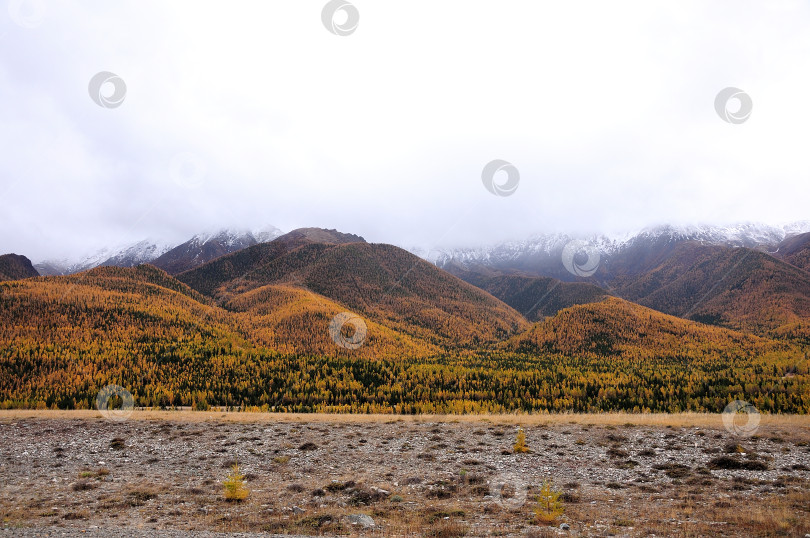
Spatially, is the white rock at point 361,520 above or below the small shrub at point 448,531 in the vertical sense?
below

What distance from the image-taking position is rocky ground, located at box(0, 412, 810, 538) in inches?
792

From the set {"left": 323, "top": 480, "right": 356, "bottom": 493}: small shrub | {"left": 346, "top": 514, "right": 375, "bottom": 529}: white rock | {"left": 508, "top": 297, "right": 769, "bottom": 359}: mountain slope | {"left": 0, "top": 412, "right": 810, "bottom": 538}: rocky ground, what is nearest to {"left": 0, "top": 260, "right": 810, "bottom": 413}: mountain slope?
{"left": 508, "top": 297, "right": 769, "bottom": 359}: mountain slope

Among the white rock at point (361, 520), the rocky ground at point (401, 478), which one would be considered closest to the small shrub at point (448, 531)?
the rocky ground at point (401, 478)

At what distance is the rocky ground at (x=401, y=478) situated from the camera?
20.1 m

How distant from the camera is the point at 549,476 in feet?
101

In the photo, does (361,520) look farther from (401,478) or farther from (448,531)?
(401,478)

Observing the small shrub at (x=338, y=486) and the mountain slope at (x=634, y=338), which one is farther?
the mountain slope at (x=634, y=338)

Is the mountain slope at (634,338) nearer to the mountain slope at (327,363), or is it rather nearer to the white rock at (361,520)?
the mountain slope at (327,363)

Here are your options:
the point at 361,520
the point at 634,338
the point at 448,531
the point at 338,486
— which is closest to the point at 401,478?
the point at 338,486

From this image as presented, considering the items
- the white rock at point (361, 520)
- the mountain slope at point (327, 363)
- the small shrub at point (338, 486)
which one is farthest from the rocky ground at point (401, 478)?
the mountain slope at point (327, 363)

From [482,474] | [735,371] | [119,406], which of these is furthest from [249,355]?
[735,371]

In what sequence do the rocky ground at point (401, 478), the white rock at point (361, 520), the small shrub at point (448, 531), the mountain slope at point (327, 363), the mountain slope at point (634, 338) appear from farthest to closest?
1. the mountain slope at point (634, 338)
2. the mountain slope at point (327, 363)
3. the white rock at point (361, 520)
4. the rocky ground at point (401, 478)
5. the small shrub at point (448, 531)

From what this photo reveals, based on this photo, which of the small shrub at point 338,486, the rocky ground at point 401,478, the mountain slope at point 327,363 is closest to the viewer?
the rocky ground at point 401,478

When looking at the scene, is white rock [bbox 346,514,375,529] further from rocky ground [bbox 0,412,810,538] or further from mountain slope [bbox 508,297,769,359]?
mountain slope [bbox 508,297,769,359]
